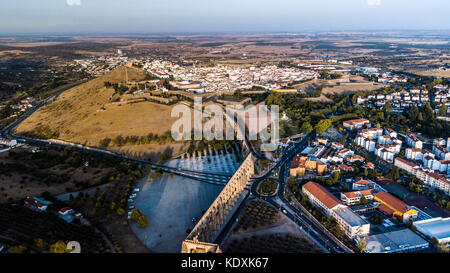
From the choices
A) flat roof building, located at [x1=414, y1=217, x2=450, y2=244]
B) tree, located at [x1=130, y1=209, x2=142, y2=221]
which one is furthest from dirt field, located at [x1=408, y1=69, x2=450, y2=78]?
tree, located at [x1=130, y1=209, x2=142, y2=221]

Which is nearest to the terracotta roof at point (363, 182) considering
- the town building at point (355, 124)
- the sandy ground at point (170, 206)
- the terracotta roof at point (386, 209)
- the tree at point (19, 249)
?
the terracotta roof at point (386, 209)

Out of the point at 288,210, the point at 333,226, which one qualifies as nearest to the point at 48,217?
the point at 288,210

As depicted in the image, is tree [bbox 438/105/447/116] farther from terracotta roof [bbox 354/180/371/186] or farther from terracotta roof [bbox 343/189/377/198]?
terracotta roof [bbox 343/189/377/198]

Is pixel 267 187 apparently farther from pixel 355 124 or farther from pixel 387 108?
pixel 387 108

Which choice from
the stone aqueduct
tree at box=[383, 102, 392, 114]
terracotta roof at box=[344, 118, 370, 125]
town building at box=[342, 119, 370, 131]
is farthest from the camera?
tree at box=[383, 102, 392, 114]

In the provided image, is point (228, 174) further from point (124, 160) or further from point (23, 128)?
point (23, 128)

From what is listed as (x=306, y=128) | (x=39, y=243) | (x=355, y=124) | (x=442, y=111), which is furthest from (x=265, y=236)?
(x=442, y=111)
